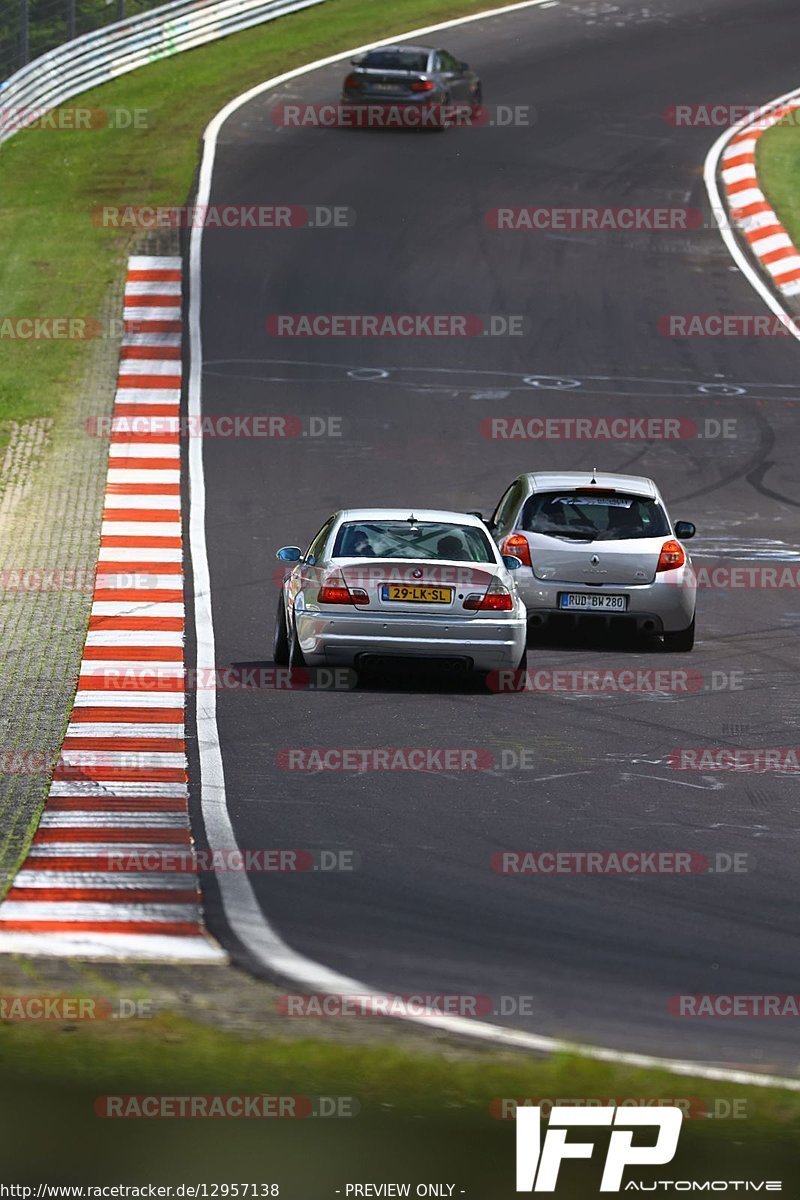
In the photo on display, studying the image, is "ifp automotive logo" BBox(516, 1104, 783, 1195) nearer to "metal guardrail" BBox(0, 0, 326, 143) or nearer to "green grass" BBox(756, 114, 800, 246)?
"green grass" BBox(756, 114, 800, 246)

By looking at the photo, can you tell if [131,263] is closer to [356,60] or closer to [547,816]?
[356,60]

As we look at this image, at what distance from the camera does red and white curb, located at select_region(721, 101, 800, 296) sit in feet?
104

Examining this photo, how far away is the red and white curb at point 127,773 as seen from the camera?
895cm

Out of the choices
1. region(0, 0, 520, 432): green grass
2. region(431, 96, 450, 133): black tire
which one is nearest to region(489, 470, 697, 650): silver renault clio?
region(0, 0, 520, 432): green grass

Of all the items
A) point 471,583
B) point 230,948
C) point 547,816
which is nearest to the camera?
point 230,948

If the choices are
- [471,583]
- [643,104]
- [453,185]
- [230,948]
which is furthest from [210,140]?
[230,948]

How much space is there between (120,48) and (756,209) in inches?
562

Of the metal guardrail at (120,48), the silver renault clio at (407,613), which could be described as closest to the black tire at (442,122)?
the metal guardrail at (120,48)

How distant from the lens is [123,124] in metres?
38.4

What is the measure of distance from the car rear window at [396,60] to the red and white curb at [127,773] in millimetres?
15541

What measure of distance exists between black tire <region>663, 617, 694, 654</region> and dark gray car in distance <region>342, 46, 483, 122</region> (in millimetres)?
23029

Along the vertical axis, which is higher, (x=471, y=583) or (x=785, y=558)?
(x=471, y=583)

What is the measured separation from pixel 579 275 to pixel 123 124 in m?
11.4

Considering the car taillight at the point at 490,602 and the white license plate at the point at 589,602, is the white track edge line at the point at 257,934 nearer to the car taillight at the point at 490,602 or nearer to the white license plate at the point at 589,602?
the car taillight at the point at 490,602
